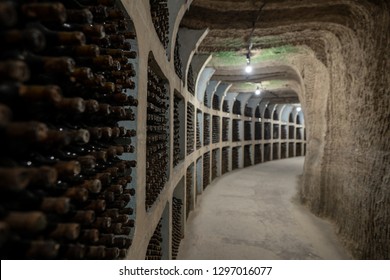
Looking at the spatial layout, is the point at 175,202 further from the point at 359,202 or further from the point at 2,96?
the point at 2,96

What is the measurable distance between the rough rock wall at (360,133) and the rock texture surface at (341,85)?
13mm

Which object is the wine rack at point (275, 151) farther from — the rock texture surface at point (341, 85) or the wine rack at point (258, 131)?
the rock texture surface at point (341, 85)

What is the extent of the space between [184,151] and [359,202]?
3.12 meters

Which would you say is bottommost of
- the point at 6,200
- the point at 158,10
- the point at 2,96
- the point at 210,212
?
the point at 210,212

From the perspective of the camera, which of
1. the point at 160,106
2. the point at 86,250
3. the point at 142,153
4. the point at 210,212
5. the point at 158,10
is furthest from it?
the point at 210,212

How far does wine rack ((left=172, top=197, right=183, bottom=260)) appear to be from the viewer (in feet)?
15.3

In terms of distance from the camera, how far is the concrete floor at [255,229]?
4.76 meters

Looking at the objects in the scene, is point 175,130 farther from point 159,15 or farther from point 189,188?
point 189,188

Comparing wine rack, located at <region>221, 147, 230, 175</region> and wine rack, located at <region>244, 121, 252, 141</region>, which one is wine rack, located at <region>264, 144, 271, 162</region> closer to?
wine rack, located at <region>244, 121, 252, 141</region>

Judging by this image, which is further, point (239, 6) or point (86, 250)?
point (239, 6)

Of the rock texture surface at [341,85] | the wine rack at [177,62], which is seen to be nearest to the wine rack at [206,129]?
the rock texture surface at [341,85]

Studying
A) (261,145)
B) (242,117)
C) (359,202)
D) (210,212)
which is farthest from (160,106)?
(261,145)

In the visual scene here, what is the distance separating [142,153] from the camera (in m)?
2.24

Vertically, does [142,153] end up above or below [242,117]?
below
